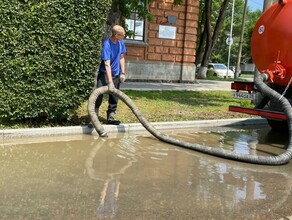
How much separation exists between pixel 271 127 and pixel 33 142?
218 inches

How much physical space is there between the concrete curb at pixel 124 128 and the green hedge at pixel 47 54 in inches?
13.5

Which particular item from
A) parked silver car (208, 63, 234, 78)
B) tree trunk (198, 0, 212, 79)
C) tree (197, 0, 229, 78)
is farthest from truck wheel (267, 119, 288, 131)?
parked silver car (208, 63, 234, 78)

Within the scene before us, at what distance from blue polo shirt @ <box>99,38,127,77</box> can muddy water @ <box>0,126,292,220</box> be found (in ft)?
4.63

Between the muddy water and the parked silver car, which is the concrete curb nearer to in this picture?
the muddy water

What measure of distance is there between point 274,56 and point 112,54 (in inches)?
120

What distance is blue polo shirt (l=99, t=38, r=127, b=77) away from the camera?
7770 millimetres

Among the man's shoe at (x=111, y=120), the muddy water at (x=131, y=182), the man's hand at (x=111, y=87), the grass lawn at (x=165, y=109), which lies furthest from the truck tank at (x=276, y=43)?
the man's shoe at (x=111, y=120)

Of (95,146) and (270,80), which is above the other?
(270,80)

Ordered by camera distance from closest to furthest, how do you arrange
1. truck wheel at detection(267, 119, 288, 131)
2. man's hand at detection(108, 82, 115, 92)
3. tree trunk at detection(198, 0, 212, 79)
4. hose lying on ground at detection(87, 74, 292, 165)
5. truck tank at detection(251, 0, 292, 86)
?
hose lying on ground at detection(87, 74, 292, 165), truck tank at detection(251, 0, 292, 86), man's hand at detection(108, 82, 115, 92), truck wheel at detection(267, 119, 288, 131), tree trunk at detection(198, 0, 212, 79)

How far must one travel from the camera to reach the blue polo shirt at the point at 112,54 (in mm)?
7770

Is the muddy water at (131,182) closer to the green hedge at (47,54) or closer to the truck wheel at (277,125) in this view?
the green hedge at (47,54)

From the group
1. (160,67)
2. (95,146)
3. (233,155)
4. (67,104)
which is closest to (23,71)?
(67,104)

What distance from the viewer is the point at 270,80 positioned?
7.50 metres

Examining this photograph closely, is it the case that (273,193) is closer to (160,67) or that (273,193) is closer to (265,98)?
(265,98)
